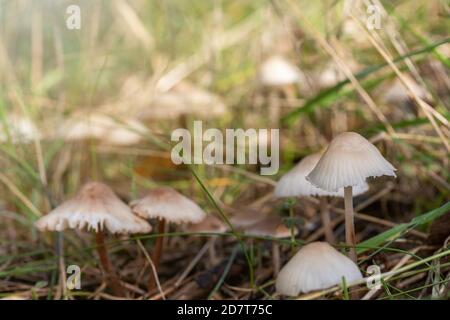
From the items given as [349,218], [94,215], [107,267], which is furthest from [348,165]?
[107,267]

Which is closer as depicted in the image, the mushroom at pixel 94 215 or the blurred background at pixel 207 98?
the mushroom at pixel 94 215

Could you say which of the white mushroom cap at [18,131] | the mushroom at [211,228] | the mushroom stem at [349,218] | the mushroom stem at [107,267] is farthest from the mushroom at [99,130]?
the mushroom stem at [349,218]

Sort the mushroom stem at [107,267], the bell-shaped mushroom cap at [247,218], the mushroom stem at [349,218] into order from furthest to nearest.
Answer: the bell-shaped mushroom cap at [247,218] → the mushroom stem at [107,267] → the mushroom stem at [349,218]

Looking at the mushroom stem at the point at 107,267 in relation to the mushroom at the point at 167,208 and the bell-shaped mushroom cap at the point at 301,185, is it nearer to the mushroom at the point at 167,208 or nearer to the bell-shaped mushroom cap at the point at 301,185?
the mushroom at the point at 167,208

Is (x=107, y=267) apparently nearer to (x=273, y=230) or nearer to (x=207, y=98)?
(x=273, y=230)

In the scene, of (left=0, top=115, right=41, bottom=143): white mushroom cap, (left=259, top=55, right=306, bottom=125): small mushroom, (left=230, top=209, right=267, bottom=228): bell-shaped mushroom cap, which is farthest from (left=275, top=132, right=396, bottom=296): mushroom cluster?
(left=259, top=55, right=306, bottom=125): small mushroom

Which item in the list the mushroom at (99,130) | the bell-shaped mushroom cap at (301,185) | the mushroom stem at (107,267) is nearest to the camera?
the bell-shaped mushroom cap at (301,185)
